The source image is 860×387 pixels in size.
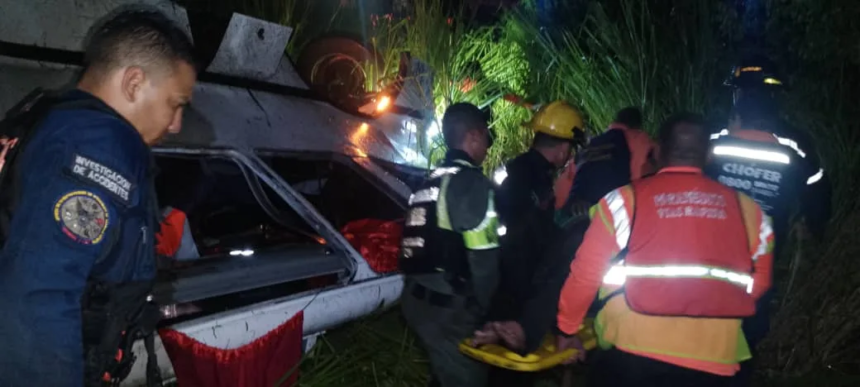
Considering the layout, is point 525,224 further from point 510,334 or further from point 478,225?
point 510,334

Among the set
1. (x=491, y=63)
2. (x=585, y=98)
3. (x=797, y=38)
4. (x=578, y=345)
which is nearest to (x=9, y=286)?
(x=578, y=345)

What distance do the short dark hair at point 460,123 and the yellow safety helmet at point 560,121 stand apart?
30.6 inches

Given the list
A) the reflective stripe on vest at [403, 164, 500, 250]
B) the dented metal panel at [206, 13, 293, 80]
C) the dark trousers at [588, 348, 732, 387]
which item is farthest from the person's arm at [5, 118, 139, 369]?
the dented metal panel at [206, 13, 293, 80]

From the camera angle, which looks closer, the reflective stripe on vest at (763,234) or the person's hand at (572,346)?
the reflective stripe on vest at (763,234)

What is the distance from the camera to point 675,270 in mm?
2309

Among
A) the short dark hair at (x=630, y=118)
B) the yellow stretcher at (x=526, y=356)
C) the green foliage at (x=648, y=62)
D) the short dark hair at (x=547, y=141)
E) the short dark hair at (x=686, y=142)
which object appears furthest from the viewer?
the green foliage at (x=648, y=62)

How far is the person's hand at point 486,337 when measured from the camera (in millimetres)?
2805

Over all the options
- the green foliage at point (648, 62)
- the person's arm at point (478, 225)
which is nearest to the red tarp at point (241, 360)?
the person's arm at point (478, 225)

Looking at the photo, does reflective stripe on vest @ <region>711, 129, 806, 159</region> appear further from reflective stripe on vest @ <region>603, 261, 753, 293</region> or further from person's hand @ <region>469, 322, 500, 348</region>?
person's hand @ <region>469, 322, 500, 348</region>

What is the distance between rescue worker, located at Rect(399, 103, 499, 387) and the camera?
276 cm

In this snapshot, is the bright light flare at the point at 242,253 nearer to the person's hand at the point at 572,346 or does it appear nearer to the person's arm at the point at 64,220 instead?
the person's hand at the point at 572,346

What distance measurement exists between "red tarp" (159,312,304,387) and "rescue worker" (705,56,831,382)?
2.10 meters

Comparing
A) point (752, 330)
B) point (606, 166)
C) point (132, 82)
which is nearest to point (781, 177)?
point (752, 330)

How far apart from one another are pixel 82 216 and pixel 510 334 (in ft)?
5.77
